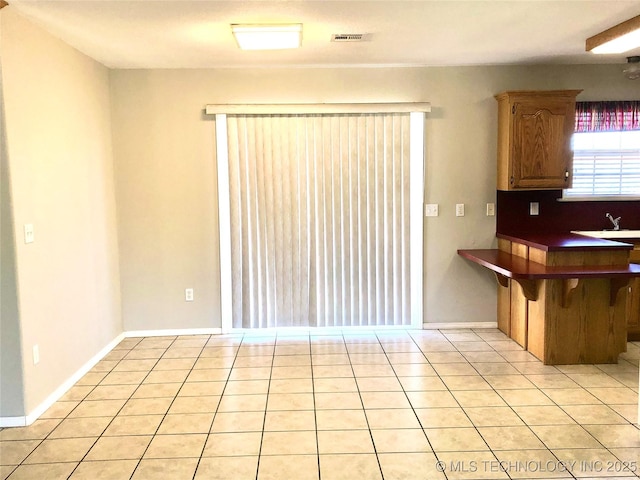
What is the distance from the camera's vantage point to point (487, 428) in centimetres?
302

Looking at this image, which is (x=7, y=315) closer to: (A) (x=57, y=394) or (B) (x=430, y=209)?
(A) (x=57, y=394)

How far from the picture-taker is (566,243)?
408cm

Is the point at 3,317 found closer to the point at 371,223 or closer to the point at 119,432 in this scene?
the point at 119,432

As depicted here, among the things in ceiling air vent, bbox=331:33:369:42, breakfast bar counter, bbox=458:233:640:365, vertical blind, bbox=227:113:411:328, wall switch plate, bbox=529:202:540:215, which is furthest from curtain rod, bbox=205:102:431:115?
breakfast bar counter, bbox=458:233:640:365

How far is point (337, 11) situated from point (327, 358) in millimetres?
2545

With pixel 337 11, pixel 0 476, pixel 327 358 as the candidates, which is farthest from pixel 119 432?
pixel 337 11

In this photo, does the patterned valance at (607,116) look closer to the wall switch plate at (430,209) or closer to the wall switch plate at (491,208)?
the wall switch plate at (491,208)

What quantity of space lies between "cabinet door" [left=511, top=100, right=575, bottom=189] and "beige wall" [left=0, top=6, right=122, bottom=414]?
3.49 m

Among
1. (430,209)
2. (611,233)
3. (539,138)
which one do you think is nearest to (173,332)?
(430,209)

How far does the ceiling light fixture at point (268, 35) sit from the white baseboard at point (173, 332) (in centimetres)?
257

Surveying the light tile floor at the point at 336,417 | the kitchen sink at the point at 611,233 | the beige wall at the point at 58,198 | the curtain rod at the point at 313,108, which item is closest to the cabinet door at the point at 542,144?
the kitchen sink at the point at 611,233

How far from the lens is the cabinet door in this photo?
15.1ft

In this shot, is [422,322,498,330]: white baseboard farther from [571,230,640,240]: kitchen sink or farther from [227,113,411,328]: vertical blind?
[571,230,640,240]: kitchen sink

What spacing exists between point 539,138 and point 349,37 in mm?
1945
